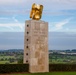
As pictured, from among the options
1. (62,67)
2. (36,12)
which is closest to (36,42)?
(36,12)

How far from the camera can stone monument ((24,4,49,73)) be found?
31766 mm

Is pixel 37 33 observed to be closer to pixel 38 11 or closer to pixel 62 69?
pixel 38 11

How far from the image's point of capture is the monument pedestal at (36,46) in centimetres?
3175

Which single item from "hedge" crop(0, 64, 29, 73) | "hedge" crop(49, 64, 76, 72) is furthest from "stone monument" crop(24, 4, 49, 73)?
"hedge" crop(49, 64, 76, 72)

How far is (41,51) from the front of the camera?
32.4 metres

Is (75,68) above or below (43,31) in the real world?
below

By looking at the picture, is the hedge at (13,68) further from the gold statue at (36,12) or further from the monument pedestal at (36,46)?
the gold statue at (36,12)

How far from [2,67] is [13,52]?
1828 cm

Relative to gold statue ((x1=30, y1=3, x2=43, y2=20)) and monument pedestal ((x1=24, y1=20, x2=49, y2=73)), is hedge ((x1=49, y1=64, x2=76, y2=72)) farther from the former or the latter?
gold statue ((x1=30, y1=3, x2=43, y2=20))

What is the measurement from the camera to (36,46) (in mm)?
32062

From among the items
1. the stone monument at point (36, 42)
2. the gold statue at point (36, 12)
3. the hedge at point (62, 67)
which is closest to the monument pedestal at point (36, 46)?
the stone monument at point (36, 42)

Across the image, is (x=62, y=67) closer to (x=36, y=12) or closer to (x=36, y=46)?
(x=36, y=46)

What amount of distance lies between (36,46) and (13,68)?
3344 millimetres

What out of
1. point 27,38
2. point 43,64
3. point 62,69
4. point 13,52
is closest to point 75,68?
point 62,69
